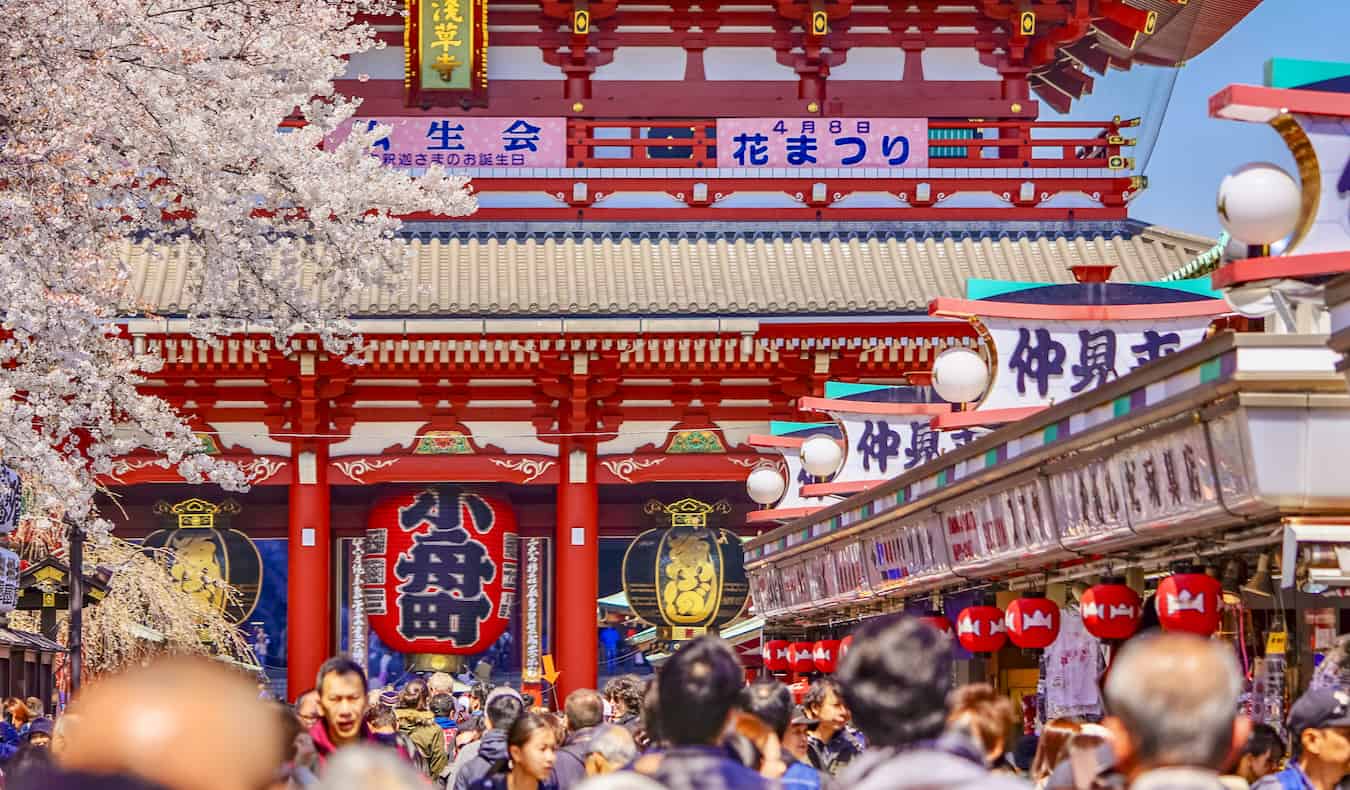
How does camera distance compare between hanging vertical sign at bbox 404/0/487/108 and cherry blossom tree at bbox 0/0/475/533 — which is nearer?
cherry blossom tree at bbox 0/0/475/533

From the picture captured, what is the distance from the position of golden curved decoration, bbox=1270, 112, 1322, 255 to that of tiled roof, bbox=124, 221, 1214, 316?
14.2 m

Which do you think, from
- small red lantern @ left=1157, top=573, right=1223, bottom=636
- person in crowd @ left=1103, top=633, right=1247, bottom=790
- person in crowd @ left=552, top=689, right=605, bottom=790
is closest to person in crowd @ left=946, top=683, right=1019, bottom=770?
person in crowd @ left=1103, top=633, right=1247, bottom=790

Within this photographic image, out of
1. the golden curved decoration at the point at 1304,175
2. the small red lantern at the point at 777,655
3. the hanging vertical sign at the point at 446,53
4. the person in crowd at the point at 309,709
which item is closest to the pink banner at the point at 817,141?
the hanging vertical sign at the point at 446,53

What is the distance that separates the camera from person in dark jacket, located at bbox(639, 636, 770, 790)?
4488 millimetres

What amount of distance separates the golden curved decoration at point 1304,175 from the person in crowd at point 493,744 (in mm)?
3656

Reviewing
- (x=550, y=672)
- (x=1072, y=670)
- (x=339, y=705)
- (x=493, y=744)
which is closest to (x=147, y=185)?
(x=493, y=744)

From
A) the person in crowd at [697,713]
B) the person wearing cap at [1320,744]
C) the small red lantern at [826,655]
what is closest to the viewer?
the person in crowd at [697,713]

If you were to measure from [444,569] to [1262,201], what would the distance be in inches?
682

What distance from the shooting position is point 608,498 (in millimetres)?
26125

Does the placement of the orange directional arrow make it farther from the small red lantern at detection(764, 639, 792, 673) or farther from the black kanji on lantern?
the small red lantern at detection(764, 639, 792, 673)

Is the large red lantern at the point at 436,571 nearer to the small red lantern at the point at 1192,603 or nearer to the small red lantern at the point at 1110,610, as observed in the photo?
the small red lantern at the point at 1110,610

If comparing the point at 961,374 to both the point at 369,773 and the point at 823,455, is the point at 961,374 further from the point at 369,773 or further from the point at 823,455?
the point at 369,773

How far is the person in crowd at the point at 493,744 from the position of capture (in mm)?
8758

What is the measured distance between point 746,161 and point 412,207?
10.2 meters
